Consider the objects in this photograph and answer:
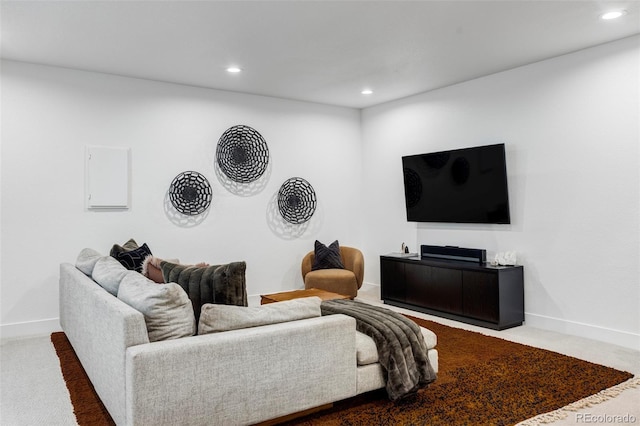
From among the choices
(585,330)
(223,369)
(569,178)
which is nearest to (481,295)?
(585,330)

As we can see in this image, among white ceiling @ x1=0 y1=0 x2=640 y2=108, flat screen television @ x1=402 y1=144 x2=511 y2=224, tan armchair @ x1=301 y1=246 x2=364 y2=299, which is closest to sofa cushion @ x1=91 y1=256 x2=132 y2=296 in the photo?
white ceiling @ x1=0 y1=0 x2=640 y2=108

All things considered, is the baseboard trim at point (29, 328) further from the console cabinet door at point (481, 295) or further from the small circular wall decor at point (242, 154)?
the console cabinet door at point (481, 295)

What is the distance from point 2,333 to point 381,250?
178 inches

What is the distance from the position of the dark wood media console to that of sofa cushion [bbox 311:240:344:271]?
0.63 m

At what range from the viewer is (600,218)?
436 centimetres

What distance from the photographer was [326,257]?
20.5 ft

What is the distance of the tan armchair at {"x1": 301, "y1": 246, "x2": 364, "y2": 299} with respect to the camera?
5816 millimetres

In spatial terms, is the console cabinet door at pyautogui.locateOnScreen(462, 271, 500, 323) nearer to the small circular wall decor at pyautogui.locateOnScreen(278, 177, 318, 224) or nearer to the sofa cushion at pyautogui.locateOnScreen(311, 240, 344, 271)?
the sofa cushion at pyautogui.locateOnScreen(311, 240, 344, 271)

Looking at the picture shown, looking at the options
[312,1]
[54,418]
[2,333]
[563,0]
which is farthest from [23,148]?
[563,0]

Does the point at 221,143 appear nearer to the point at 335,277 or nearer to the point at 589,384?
the point at 335,277

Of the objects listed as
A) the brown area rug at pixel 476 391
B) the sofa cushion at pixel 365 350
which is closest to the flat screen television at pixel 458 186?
the brown area rug at pixel 476 391

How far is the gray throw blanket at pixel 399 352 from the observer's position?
111 inches

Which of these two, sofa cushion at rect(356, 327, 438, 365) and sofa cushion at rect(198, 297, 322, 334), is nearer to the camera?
sofa cushion at rect(198, 297, 322, 334)
